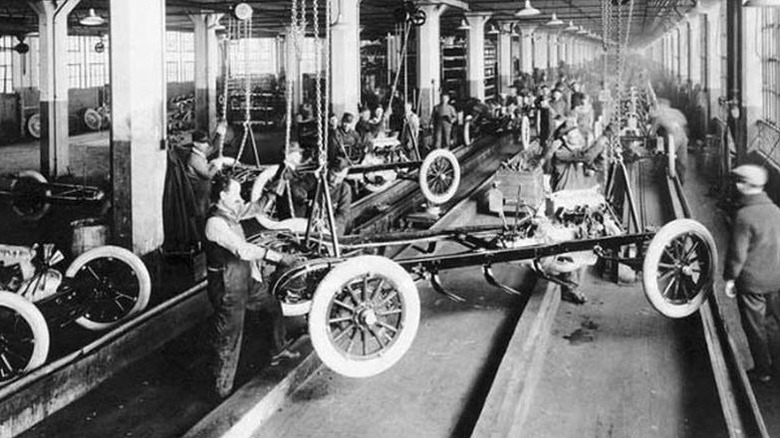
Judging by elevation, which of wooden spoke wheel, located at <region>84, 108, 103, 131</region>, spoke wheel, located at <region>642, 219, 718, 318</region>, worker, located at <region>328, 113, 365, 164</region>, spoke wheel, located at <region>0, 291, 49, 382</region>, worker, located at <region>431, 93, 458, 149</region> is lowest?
spoke wheel, located at <region>0, 291, 49, 382</region>

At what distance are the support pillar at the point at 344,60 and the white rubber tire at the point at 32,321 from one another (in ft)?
32.2

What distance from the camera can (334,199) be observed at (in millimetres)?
8938

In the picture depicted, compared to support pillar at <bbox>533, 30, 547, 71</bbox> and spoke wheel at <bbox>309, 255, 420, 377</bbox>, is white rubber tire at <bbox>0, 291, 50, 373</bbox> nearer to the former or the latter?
spoke wheel at <bbox>309, 255, 420, 377</bbox>

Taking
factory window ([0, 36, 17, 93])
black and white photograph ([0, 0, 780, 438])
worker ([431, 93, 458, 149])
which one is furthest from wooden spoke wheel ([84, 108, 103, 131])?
black and white photograph ([0, 0, 780, 438])

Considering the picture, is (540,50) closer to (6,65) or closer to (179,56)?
(179,56)

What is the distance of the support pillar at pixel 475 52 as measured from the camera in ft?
78.6

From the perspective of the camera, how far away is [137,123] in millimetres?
8500

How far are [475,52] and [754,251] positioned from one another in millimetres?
19232

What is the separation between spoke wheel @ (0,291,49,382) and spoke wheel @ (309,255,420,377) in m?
2.20

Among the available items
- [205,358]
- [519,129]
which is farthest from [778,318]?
[519,129]

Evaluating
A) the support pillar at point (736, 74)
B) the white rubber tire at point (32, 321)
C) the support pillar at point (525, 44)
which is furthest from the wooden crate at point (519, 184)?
the support pillar at point (525, 44)

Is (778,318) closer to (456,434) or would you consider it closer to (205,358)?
(456,434)

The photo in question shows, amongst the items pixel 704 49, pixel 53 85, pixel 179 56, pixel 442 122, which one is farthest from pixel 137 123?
pixel 179 56

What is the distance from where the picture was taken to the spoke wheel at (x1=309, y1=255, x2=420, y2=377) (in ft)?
14.8
